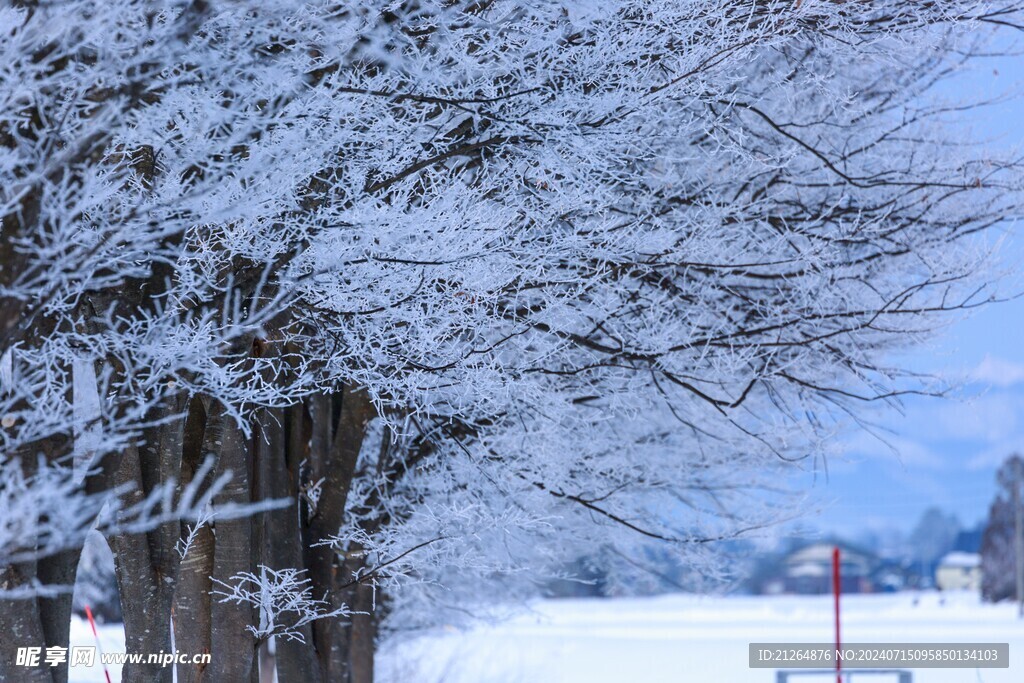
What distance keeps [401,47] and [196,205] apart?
5.47ft

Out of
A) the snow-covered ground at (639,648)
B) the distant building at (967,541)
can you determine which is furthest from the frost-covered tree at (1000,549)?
the distant building at (967,541)

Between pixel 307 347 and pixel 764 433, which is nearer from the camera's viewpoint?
pixel 307 347

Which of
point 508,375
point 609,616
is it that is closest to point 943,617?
point 609,616

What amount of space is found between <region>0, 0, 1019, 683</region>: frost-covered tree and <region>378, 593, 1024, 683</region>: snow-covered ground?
15.6 feet

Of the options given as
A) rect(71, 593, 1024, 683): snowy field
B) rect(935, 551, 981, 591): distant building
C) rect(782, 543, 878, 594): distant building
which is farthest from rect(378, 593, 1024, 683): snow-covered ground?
rect(782, 543, 878, 594): distant building

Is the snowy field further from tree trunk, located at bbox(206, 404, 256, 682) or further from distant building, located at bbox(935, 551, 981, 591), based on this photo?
distant building, located at bbox(935, 551, 981, 591)

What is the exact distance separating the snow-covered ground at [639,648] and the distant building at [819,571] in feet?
202

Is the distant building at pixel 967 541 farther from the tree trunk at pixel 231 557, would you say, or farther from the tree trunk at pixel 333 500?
the tree trunk at pixel 231 557

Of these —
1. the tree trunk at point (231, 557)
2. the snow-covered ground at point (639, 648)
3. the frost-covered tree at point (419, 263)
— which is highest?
the frost-covered tree at point (419, 263)

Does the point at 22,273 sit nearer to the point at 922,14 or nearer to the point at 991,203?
the point at 922,14

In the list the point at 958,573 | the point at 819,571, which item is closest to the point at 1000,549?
the point at 958,573

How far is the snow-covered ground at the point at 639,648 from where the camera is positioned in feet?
54.4

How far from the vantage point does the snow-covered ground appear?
16.6 meters

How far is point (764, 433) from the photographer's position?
32.7 feet
